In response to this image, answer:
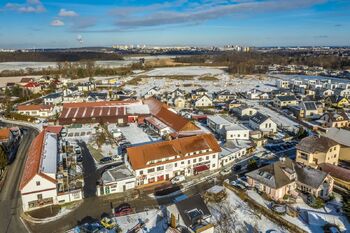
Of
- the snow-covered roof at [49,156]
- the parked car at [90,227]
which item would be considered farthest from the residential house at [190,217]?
the snow-covered roof at [49,156]

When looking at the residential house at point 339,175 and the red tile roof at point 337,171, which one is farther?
the red tile roof at point 337,171

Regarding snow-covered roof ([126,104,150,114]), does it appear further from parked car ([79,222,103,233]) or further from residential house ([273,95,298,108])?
parked car ([79,222,103,233])

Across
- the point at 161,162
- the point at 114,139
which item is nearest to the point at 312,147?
the point at 161,162

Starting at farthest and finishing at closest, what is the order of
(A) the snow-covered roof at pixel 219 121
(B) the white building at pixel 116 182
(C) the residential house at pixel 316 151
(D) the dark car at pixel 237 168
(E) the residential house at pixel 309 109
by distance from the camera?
(E) the residential house at pixel 309 109 < (A) the snow-covered roof at pixel 219 121 < (D) the dark car at pixel 237 168 < (C) the residential house at pixel 316 151 < (B) the white building at pixel 116 182

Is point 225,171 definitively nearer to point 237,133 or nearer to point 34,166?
point 237,133

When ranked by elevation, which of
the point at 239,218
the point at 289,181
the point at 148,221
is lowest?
the point at 239,218

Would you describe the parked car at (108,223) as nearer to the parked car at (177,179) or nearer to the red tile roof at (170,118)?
the parked car at (177,179)

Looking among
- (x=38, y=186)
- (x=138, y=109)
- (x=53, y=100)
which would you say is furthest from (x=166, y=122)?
(x=53, y=100)
